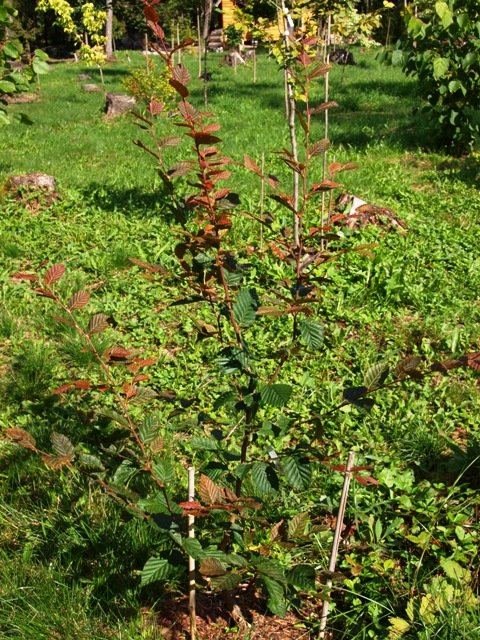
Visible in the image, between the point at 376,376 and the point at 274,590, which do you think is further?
the point at 376,376

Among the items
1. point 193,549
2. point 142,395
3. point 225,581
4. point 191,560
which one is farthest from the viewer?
point 142,395

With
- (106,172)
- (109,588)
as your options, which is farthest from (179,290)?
(106,172)

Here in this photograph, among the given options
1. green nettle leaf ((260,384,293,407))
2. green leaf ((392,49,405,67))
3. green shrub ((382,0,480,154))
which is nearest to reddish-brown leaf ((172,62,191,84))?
green nettle leaf ((260,384,293,407))

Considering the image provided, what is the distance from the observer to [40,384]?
371cm

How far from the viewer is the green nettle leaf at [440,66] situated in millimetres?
6387

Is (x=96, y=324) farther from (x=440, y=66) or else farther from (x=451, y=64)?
(x=451, y=64)

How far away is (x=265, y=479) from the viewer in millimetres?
1797

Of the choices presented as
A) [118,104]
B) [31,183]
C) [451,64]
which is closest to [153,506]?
[31,183]

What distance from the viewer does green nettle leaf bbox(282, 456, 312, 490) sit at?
5.87 feet

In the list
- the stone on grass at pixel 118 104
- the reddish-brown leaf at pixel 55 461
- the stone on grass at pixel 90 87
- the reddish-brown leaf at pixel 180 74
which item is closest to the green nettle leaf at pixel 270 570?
the reddish-brown leaf at pixel 55 461

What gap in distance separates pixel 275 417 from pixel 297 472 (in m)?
1.69

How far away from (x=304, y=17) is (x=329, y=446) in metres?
3.15

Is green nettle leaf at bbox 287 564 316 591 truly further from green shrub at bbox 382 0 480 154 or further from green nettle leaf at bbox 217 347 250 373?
green shrub at bbox 382 0 480 154

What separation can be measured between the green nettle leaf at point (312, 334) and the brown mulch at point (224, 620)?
105 cm
